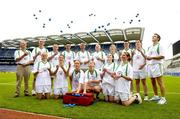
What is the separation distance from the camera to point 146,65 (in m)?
10.0

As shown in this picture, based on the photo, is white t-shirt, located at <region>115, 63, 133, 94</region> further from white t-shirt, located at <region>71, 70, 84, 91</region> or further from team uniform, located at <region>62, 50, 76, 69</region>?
team uniform, located at <region>62, 50, 76, 69</region>

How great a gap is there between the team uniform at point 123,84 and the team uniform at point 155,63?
79cm

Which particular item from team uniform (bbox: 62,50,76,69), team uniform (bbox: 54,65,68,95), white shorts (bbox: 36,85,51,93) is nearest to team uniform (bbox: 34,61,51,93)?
white shorts (bbox: 36,85,51,93)

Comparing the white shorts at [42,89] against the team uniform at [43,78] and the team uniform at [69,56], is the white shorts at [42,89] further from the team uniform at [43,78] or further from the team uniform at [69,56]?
the team uniform at [69,56]

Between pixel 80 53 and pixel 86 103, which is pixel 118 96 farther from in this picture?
pixel 80 53

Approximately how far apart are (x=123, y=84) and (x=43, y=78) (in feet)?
9.37

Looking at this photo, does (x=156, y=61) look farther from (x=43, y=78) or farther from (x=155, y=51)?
(x=43, y=78)

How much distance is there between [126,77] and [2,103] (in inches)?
146

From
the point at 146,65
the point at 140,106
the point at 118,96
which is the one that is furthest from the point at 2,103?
the point at 146,65

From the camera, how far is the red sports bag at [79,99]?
8.57 meters

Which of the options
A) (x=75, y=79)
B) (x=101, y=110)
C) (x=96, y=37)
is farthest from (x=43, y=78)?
(x=96, y=37)

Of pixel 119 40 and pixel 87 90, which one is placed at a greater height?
pixel 119 40

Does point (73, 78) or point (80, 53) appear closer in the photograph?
point (73, 78)

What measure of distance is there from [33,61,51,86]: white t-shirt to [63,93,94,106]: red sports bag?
159 centimetres
